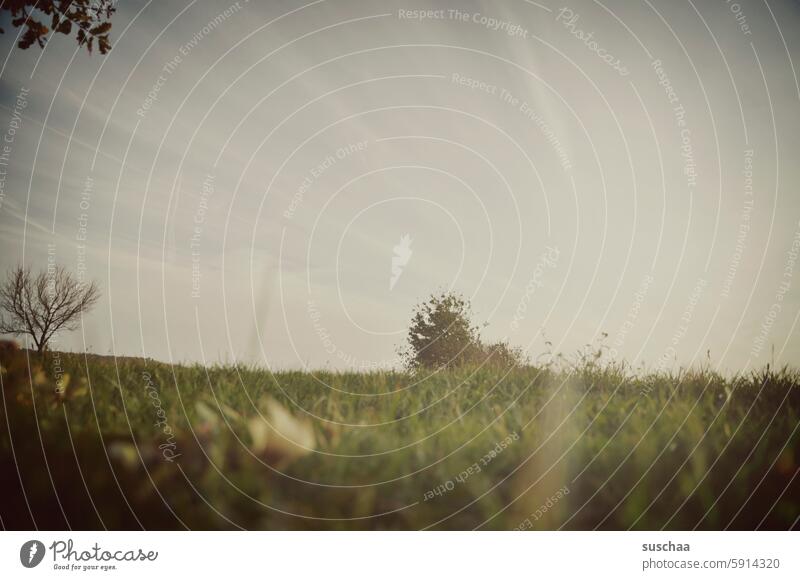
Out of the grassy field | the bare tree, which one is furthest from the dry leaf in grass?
the bare tree

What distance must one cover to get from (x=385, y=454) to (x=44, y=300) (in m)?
3.03

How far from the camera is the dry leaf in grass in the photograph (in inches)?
93.5

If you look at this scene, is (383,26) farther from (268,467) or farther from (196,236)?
(268,467)

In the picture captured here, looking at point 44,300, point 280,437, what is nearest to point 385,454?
point 280,437

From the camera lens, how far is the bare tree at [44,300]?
3.25m

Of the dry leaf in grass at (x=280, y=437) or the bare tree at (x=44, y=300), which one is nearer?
the dry leaf in grass at (x=280, y=437)

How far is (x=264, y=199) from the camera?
3.85 metres

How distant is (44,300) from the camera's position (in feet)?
10.7

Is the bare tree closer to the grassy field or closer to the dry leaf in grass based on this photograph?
the grassy field

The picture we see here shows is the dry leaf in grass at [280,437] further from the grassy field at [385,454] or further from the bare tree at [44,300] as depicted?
the bare tree at [44,300]

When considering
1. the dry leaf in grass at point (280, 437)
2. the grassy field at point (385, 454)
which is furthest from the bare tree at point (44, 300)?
the dry leaf in grass at point (280, 437)

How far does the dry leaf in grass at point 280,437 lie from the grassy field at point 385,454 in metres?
0.01

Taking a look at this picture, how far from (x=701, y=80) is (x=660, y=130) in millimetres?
600

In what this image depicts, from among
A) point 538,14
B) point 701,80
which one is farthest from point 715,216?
point 538,14
